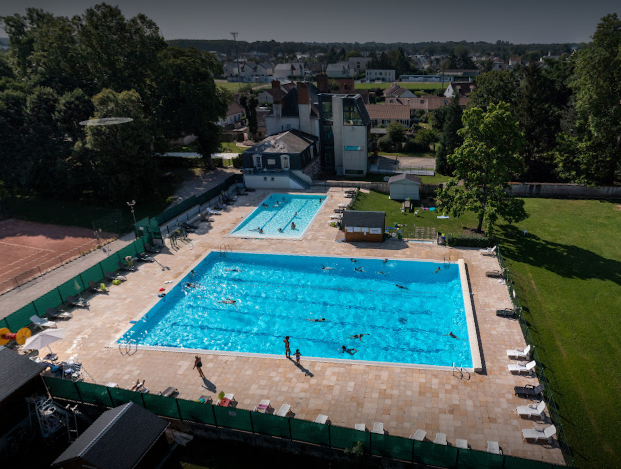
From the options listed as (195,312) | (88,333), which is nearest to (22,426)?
(88,333)

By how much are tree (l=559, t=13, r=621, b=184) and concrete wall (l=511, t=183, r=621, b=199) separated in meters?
1.30

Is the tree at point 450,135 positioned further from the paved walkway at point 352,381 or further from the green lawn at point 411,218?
the paved walkway at point 352,381

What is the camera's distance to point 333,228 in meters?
34.9

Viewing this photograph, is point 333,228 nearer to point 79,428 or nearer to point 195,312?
point 195,312

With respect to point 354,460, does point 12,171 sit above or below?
above

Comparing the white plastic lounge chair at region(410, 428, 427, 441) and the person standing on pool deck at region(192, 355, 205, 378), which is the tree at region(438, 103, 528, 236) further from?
the person standing on pool deck at region(192, 355, 205, 378)

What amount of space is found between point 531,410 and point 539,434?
1178 mm

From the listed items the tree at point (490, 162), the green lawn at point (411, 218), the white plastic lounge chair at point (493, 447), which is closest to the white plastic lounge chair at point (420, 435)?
the white plastic lounge chair at point (493, 447)

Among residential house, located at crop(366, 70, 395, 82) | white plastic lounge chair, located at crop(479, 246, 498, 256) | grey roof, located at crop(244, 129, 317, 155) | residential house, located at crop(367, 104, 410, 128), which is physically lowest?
white plastic lounge chair, located at crop(479, 246, 498, 256)

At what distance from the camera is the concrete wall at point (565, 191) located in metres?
39.8

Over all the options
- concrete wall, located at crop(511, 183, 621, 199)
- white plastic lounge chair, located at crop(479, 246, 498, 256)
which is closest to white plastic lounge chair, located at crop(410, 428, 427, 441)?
white plastic lounge chair, located at crop(479, 246, 498, 256)

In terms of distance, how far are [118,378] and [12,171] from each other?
31183mm

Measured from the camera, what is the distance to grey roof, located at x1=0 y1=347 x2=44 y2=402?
15.8 m

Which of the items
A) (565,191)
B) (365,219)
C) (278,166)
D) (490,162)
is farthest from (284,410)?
(565,191)
